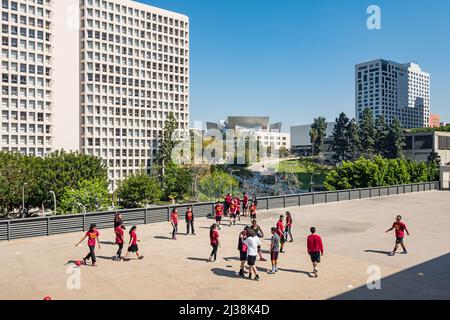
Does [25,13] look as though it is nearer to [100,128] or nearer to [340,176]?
[100,128]

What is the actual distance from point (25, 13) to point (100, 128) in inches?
1178

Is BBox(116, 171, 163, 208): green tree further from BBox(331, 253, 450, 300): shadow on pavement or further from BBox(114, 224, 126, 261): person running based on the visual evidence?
BBox(331, 253, 450, 300): shadow on pavement

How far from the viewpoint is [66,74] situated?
93000 mm

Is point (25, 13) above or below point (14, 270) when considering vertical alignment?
above

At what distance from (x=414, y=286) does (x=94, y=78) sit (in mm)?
96197

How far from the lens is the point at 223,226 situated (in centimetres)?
2161

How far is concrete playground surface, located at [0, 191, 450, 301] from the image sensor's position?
11.0 meters

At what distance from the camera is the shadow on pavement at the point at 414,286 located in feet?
35.4

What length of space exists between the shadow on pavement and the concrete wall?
296ft

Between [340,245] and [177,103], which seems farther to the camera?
[177,103]

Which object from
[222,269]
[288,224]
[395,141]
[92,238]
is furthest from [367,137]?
[92,238]

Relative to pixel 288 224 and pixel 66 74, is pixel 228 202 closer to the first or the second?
pixel 288 224

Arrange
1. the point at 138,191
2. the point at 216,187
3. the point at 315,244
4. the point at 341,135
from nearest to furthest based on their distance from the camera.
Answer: the point at 315,244, the point at 138,191, the point at 216,187, the point at 341,135
